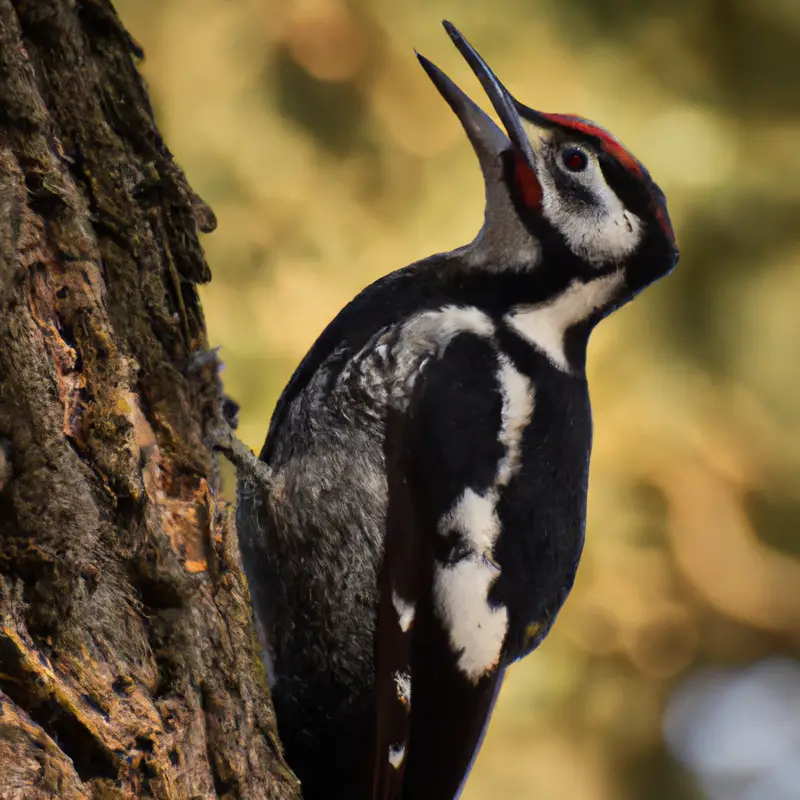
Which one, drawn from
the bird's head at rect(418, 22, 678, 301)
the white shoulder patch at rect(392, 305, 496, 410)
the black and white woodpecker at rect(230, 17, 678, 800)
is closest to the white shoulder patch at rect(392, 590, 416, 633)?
the black and white woodpecker at rect(230, 17, 678, 800)

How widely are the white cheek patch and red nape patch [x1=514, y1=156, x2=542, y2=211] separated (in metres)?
0.01

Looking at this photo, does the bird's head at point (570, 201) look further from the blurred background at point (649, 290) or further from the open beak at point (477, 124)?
the blurred background at point (649, 290)

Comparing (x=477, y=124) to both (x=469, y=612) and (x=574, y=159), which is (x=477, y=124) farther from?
(x=469, y=612)

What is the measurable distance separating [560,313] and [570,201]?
26 centimetres

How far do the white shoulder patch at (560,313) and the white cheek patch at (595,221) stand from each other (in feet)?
0.16

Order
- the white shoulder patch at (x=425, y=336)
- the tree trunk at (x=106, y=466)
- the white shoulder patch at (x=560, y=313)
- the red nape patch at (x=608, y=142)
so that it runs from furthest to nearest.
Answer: the red nape patch at (x=608, y=142), the white shoulder patch at (x=560, y=313), the white shoulder patch at (x=425, y=336), the tree trunk at (x=106, y=466)

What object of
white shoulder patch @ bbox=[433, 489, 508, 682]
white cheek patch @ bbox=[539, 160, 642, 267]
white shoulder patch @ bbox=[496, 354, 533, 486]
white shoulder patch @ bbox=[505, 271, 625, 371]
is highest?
white cheek patch @ bbox=[539, 160, 642, 267]

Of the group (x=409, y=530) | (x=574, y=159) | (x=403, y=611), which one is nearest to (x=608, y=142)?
(x=574, y=159)

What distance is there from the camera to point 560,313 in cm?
213

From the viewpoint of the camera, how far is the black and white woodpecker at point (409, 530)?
1.84m

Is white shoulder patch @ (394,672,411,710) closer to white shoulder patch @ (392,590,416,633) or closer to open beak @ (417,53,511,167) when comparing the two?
white shoulder patch @ (392,590,416,633)

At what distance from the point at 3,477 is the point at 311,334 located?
197 cm

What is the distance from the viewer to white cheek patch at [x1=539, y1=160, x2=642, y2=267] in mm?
2191

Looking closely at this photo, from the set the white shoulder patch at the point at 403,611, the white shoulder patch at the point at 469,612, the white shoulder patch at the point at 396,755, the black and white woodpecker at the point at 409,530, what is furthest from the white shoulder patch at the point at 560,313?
the white shoulder patch at the point at 396,755
